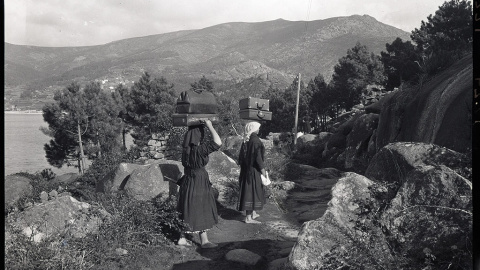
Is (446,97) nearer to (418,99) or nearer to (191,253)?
(418,99)

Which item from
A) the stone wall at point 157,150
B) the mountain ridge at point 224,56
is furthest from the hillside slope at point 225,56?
the stone wall at point 157,150

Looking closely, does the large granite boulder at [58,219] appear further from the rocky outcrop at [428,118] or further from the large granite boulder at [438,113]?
the large granite boulder at [438,113]

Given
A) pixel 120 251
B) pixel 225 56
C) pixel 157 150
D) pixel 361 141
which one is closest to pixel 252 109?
pixel 120 251

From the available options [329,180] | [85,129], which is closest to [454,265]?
[329,180]

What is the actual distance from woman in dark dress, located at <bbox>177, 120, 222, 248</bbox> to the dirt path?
Answer: 11.9 inches

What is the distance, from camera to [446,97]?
797 centimetres

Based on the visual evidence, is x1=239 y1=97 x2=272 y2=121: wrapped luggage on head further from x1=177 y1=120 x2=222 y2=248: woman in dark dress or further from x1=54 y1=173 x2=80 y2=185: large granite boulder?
x1=54 y1=173 x2=80 y2=185: large granite boulder

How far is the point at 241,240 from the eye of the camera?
21.2 feet

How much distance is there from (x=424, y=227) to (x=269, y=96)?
39.9 m

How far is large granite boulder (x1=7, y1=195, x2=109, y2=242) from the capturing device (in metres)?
5.04

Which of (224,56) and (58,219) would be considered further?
(224,56)

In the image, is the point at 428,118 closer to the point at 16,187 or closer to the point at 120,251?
the point at 120,251

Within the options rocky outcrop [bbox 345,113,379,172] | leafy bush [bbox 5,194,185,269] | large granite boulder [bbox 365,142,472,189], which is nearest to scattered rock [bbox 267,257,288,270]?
leafy bush [bbox 5,194,185,269]

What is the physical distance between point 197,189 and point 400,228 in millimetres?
3186
